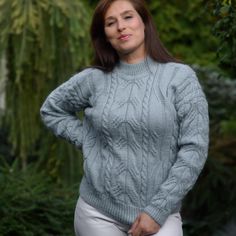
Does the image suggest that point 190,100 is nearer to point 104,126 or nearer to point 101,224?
point 104,126

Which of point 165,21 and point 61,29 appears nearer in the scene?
point 61,29

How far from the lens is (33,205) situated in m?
6.55

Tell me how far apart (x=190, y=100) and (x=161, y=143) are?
22 centimetres

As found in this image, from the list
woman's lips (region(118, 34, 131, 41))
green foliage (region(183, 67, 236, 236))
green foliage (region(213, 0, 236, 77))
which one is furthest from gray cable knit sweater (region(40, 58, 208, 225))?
green foliage (region(183, 67, 236, 236))

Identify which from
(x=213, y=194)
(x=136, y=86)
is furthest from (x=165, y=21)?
(x=136, y=86)

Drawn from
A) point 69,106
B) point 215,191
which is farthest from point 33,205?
point 69,106

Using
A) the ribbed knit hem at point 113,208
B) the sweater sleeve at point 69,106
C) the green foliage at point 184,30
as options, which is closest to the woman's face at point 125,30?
the sweater sleeve at point 69,106

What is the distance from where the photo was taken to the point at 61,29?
6.74 m

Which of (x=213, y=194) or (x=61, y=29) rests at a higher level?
(x=61, y=29)

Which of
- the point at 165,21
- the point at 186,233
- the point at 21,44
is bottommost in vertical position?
the point at 186,233

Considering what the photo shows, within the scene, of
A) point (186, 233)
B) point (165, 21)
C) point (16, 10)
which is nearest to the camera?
point (16, 10)

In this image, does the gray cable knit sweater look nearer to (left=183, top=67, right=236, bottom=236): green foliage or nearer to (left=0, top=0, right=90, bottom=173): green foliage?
(left=0, top=0, right=90, bottom=173): green foliage

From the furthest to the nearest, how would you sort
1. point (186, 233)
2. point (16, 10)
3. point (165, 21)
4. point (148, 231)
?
point (165, 21), point (186, 233), point (16, 10), point (148, 231)

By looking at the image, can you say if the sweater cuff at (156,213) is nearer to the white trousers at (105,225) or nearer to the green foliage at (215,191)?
the white trousers at (105,225)
